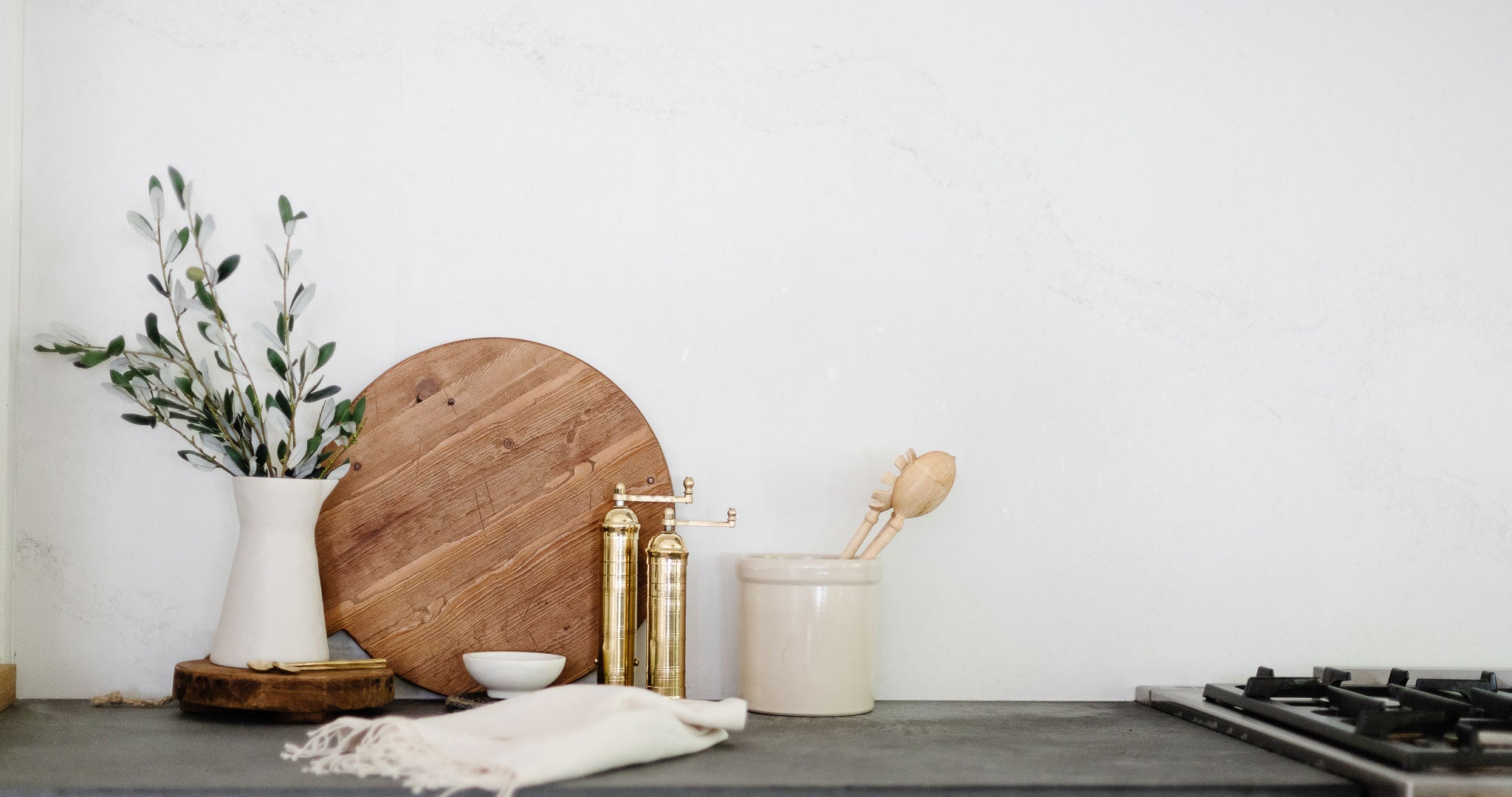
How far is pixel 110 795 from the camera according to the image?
1037mm

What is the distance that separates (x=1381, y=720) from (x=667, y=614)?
81 centimetres

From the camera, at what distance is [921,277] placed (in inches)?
65.2

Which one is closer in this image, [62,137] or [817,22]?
[62,137]

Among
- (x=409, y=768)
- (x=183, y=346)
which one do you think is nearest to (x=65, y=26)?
(x=183, y=346)

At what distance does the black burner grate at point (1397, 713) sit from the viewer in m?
1.15

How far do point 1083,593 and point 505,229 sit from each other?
0.96 meters

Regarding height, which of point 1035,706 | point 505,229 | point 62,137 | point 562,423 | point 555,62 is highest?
point 555,62

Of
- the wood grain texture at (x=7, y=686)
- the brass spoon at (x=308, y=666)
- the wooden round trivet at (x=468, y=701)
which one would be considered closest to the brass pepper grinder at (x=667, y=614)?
the wooden round trivet at (x=468, y=701)

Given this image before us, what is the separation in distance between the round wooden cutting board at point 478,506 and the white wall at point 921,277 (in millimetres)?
54

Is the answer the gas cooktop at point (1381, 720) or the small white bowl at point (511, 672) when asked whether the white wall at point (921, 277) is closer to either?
the gas cooktop at point (1381, 720)

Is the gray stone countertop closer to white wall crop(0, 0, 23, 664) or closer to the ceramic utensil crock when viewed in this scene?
the ceramic utensil crock

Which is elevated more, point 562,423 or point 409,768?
point 562,423

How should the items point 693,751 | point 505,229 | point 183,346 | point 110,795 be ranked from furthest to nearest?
point 505,229 → point 183,346 → point 693,751 → point 110,795

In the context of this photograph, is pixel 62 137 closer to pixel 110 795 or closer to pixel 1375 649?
pixel 110 795
